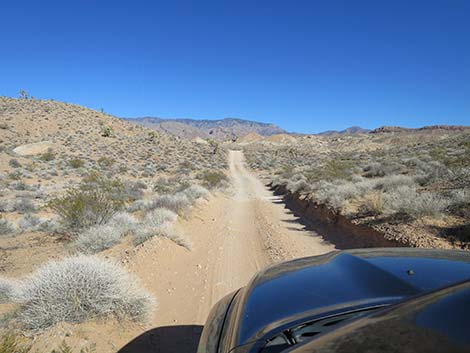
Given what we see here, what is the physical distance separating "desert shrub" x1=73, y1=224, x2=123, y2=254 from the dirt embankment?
5.75m

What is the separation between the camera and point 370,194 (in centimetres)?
1173

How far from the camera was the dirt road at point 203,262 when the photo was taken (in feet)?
14.8

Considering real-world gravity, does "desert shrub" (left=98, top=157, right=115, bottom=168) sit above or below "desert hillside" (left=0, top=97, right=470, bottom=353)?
above

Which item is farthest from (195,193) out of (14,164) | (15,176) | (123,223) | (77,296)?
(14,164)

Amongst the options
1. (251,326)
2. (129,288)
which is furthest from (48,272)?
(251,326)

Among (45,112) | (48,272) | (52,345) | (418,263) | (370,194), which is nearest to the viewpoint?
(418,263)

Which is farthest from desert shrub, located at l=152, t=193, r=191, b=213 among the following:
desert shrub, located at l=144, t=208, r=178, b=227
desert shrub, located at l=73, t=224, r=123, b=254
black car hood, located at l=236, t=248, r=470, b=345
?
black car hood, located at l=236, t=248, r=470, b=345

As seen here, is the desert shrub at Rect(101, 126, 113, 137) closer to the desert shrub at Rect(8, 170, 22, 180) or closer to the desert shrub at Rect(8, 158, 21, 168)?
the desert shrub at Rect(8, 158, 21, 168)

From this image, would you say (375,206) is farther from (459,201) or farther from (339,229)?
(459,201)

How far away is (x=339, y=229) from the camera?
9.63 meters

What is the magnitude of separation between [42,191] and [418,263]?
1967cm

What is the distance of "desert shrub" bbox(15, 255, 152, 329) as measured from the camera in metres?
3.98

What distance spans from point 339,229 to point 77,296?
7591mm

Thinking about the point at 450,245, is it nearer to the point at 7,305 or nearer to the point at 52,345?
the point at 52,345
